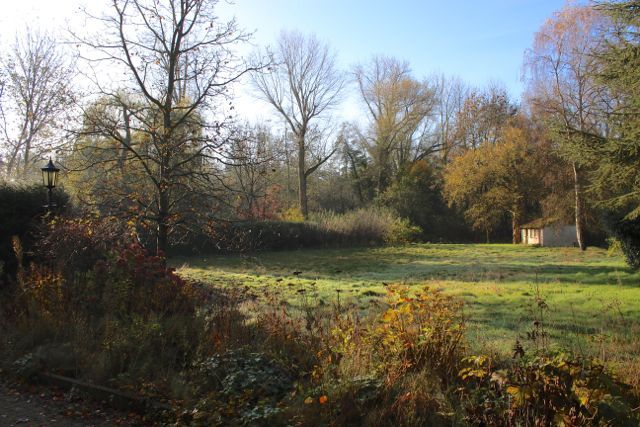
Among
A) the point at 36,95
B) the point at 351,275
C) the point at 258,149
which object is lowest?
the point at 351,275

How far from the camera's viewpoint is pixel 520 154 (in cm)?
3784

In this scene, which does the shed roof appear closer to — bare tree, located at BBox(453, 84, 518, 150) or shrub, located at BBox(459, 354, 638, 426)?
bare tree, located at BBox(453, 84, 518, 150)

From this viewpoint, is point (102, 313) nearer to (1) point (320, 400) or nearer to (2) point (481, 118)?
(1) point (320, 400)

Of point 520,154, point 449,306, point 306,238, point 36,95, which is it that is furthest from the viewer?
point 520,154

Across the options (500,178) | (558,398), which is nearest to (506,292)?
(558,398)

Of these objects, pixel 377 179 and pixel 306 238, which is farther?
pixel 377 179

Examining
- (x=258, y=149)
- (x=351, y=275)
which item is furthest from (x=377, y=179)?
(x=258, y=149)

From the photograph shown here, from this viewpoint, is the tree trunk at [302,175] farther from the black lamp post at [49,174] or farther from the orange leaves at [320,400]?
the orange leaves at [320,400]

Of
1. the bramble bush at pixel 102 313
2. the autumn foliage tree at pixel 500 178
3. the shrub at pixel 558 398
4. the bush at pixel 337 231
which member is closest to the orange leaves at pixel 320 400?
the shrub at pixel 558 398

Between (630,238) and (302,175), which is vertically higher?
(302,175)

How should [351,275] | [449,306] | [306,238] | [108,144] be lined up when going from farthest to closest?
[306,238] < [351,275] < [108,144] < [449,306]

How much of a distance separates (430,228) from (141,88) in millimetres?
36534

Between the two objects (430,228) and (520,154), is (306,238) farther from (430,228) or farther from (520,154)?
(520,154)

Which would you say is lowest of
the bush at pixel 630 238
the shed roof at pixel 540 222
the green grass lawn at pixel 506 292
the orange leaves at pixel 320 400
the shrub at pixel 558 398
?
the green grass lawn at pixel 506 292
